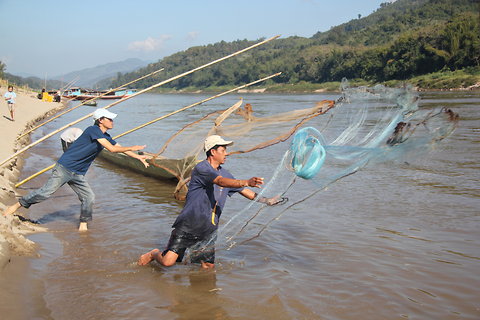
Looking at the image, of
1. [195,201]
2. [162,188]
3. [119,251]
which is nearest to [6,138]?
[162,188]

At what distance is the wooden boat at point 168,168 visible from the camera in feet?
25.0

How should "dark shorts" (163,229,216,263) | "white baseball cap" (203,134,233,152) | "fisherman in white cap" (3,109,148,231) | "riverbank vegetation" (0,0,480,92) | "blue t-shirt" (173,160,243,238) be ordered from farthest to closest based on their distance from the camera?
"riverbank vegetation" (0,0,480,92)
"fisherman in white cap" (3,109,148,231)
"dark shorts" (163,229,216,263)
"blue t-shirt" (173,160,243,238)
"white baseball cap" (203,134,233,152)

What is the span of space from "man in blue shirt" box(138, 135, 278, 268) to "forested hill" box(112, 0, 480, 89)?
7.38 ft

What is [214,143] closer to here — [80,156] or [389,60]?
[80,156]

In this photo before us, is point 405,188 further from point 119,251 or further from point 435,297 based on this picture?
point 119,251

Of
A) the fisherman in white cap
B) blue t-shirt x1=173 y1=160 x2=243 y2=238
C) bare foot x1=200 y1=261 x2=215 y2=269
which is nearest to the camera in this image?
blue t-shirt x1=173 y1=160 x2=243 y2=238

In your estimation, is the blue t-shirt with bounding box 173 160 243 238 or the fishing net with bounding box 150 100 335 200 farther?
the fishing net with bounding box 150 100 335 200

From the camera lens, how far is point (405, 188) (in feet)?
27.7

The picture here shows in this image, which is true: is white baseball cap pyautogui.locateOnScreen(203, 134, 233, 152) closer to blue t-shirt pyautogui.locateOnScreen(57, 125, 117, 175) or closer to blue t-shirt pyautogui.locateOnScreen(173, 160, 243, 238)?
blue t-shirt pyautogui.locateOnScreen(173, 160, 243, 238)

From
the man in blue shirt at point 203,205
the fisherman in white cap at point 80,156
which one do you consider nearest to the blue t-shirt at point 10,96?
the fisherman in white cap at point 80,156

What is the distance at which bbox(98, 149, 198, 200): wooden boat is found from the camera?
300 inches

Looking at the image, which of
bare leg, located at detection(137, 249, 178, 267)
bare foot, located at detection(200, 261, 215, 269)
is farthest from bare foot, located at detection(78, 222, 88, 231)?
bare foot, located at detection(200, 261, 215, 269)

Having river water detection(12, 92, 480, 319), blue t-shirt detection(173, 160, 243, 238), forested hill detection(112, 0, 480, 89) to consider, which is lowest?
river water detection(12, 92, 480, 319)

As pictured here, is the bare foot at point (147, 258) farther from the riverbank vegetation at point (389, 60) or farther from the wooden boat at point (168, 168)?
the riverbank vegetation at point (389, 60)
